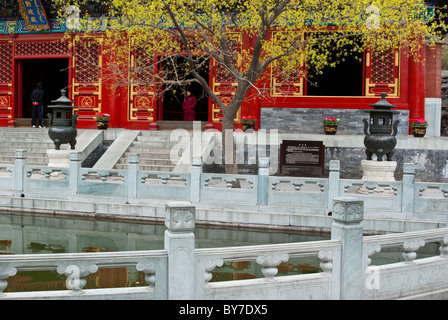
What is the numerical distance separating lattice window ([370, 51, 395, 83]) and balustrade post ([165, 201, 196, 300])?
12.7m

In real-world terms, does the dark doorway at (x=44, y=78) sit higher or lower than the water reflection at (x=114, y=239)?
higher

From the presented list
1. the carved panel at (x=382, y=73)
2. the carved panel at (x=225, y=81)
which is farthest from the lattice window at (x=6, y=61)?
the carved panel at (x=382, y=73)

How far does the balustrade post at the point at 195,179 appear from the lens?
421 inches

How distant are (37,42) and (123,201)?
10.1 metres

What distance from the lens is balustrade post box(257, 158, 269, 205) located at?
34.1ft

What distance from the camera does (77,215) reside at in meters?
11.3

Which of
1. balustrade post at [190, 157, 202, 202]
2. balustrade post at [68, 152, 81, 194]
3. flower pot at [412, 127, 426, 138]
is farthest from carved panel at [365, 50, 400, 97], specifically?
balustrade post at [68, 152, 81, 194]

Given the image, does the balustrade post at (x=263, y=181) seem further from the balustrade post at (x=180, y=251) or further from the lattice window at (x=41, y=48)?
the lattice window at (x=41, y=48)

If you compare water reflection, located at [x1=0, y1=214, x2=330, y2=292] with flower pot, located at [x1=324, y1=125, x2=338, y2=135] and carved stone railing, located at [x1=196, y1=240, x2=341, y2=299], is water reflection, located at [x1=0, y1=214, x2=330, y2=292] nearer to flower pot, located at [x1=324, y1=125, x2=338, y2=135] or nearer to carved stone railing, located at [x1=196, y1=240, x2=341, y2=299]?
carved stone railing, located at [x1=196, y1=240, x2=341, y2=299]

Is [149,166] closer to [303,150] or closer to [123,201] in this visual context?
[123,201]

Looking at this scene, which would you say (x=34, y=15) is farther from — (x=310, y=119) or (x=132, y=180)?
(x=132, y=180)

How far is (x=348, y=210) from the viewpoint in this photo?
5.05 m

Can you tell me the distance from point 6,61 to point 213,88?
7.59 meters

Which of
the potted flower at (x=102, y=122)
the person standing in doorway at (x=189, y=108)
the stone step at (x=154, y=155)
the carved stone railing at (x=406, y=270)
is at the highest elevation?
the person standing in doorway at (x=189, y=108)
